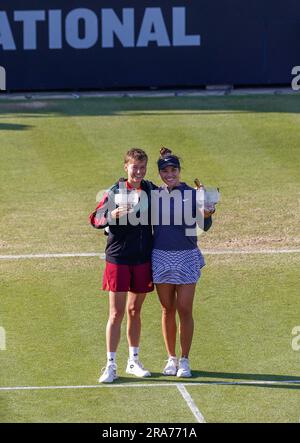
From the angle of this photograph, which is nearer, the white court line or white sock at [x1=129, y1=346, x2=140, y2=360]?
white sock at [x1=129, y1=346, x2=140, y2=360]

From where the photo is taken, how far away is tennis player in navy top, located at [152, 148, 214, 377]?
1126cm

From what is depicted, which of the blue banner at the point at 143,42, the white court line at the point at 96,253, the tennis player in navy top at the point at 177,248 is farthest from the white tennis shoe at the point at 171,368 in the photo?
the blue banner at the point at 143,42

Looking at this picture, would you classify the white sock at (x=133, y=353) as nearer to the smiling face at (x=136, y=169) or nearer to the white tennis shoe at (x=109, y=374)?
the white tennis shoe at (x=109, y=374)

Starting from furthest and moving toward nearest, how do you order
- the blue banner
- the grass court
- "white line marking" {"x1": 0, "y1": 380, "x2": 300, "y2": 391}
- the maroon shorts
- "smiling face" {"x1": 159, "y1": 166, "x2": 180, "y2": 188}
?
the blue banner, the maroon shorts, "smiling face" {"x1": 159, "y1": 166, "x2": 180, "y2": 188}, "white line marking" {"x1": 0, "y1": 380, "x2": 300, "y2": 391}, the grass court

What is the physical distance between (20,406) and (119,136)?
1199 cm

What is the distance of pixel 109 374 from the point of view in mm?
11258

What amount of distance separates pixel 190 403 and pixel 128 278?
4.57 feet

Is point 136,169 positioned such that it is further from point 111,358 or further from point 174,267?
point 111,358

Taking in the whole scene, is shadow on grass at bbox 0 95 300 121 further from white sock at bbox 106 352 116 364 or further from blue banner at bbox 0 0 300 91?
white sock at bbox 106 352 116 364

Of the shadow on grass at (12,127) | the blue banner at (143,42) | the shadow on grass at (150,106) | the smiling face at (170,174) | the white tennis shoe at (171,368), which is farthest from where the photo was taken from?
the blue banner at (143,42)

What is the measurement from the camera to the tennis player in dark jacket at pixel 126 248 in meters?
11.2

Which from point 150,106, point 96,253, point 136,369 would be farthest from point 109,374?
point 150,106

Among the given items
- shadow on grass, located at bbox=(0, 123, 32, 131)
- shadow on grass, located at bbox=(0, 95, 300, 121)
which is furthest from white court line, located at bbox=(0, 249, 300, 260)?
shadow on grass, located at bbox=(0, 95, 300, 121)
